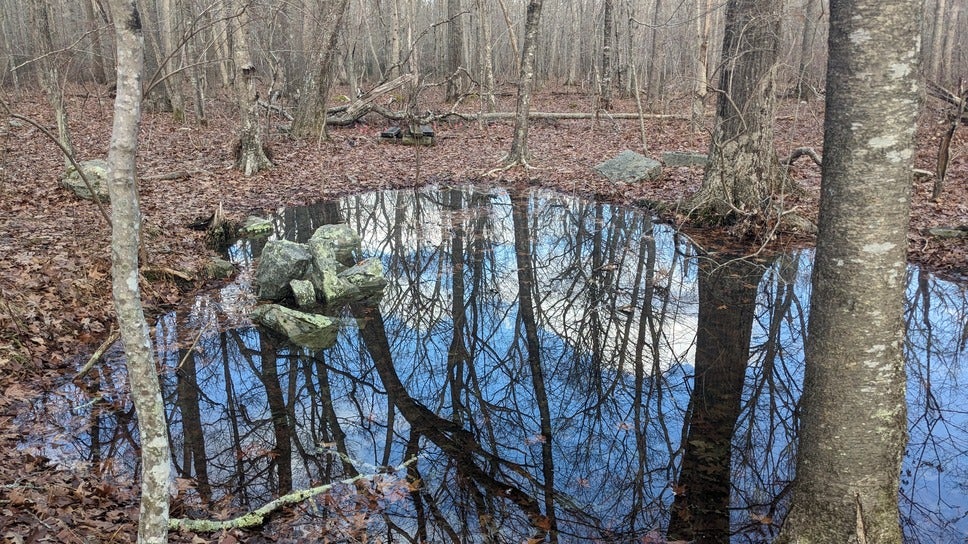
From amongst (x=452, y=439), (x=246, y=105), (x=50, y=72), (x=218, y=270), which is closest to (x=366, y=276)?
(x=218, y=270)

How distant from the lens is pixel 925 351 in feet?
21.6

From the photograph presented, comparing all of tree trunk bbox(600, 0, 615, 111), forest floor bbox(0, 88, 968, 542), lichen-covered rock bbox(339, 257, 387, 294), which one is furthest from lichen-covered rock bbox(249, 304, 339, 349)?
tree trunk bbox(600, 0, 615, 111)

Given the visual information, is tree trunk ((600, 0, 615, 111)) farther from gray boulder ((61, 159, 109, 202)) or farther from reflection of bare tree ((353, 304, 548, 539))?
reflection of bare tree ((353, 304, 548, 539))

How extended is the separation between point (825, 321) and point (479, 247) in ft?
26.1

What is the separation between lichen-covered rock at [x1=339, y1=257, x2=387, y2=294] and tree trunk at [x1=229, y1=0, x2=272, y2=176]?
667cm

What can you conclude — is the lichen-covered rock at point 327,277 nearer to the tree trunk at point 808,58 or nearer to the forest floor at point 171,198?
the forest floor at point 171,198

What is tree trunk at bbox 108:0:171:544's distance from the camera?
277 centimetres

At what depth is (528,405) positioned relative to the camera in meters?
5.98

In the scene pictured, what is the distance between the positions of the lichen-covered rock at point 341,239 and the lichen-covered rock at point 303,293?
1306mm

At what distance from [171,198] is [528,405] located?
30.2 feet

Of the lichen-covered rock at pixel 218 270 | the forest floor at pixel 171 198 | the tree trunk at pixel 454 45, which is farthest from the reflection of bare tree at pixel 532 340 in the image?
the tree trunk at pixel 454 45

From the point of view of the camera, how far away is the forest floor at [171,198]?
14.7 ft

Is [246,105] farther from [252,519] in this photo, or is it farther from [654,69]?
[654,69]

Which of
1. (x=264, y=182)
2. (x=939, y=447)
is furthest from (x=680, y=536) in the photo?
(x=264, y=182)
